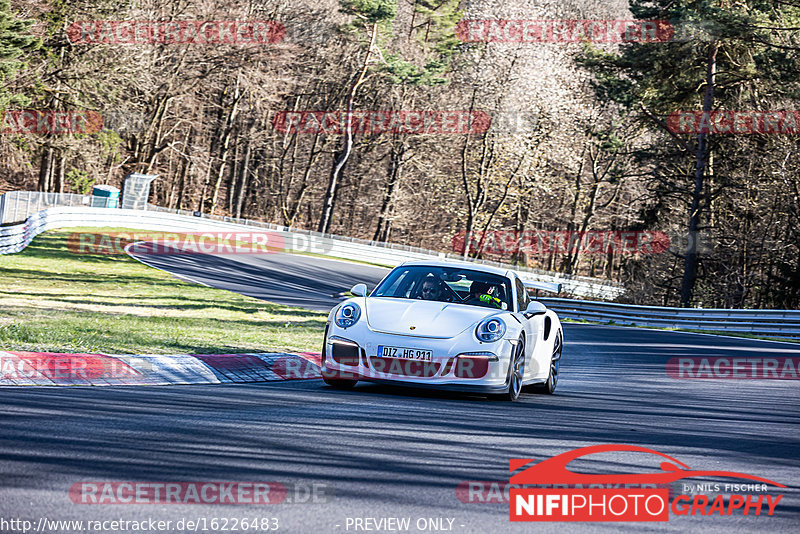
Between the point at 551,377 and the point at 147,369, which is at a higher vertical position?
the point at 551,377

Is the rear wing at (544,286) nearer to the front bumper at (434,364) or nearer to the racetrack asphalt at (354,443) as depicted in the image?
the racetrack asphalt at (354,443)

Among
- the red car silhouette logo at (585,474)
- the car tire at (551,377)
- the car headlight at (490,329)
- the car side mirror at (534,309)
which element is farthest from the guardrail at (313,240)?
the red car silhouette logo at (585,474)

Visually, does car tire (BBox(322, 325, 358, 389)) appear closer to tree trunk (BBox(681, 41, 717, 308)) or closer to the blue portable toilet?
tree trunk (BBox(681, 41, 717, 308))

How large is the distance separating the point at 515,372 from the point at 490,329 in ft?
2.06

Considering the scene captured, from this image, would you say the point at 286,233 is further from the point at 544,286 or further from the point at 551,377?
the point at 551,377

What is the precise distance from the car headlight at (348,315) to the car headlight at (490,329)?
1.22 meters

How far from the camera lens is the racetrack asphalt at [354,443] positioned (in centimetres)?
467

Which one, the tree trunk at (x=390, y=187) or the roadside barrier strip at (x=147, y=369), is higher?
the tree trunk at (x=390, y=187)

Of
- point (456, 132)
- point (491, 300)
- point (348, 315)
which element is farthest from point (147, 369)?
point (456, 132)

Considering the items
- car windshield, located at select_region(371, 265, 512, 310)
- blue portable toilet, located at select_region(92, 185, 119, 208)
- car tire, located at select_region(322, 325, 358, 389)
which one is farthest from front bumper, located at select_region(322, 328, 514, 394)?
blue portable toilet, located at select_region(92, 185, 119, 208)

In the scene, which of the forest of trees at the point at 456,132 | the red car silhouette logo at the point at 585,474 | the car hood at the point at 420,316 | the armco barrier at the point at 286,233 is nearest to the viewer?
the red car silhouette logo at the point at 585,474

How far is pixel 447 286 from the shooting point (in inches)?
417

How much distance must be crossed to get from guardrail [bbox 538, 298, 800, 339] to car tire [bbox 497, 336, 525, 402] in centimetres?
1892

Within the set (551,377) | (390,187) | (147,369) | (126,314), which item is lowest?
(126,314)
